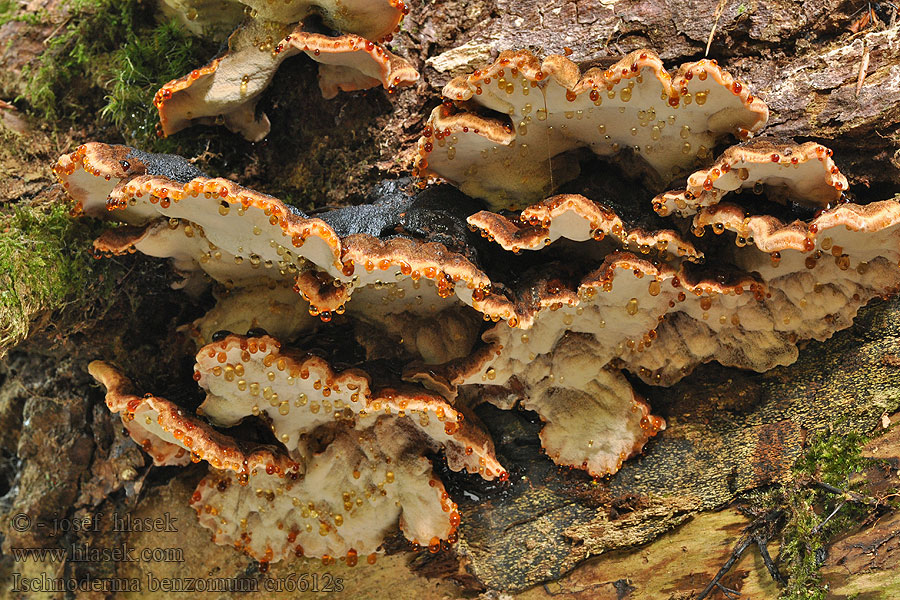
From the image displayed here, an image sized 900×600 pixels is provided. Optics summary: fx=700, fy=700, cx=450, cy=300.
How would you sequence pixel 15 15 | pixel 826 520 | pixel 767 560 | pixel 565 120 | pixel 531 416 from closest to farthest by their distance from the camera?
1. pixel 565 120
2. pixel 826 520
3. pixel 767 560
4. pixel 531 416
5. pixel 15 15

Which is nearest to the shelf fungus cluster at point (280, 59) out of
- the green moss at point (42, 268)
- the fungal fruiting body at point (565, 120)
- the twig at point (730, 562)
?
the fungal fruiting body at point (565, 120)

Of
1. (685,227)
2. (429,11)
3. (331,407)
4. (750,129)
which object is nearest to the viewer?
(750,129)

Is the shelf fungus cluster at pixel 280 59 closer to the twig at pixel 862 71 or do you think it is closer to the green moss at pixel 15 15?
the green moss at pixel 15 15

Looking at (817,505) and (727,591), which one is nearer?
(817,505)

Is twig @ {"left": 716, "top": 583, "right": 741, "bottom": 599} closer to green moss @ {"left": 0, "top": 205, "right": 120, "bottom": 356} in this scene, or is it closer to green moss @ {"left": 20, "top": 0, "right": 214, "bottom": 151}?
green moss @ {"left": 0, "top": 205, "right": 120, "bottom": 356}

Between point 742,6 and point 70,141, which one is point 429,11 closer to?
point 742,6

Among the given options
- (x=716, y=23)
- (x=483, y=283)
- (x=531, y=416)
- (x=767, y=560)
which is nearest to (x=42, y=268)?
(x=483, y=283)

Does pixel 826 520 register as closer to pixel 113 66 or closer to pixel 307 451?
pixel 307 451

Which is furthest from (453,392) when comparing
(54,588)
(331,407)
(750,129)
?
(54,588)
